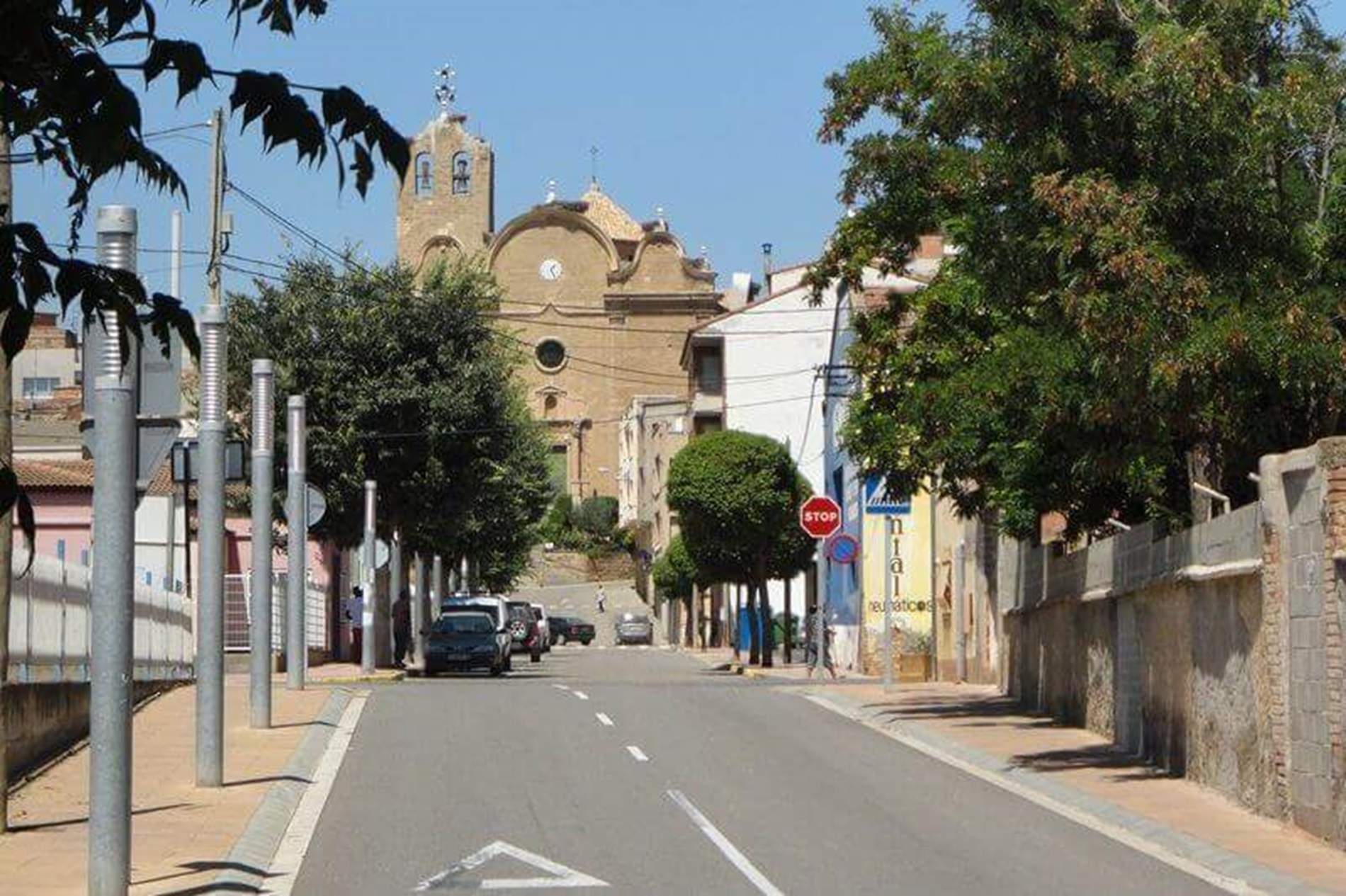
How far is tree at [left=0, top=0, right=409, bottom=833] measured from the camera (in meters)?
6.48

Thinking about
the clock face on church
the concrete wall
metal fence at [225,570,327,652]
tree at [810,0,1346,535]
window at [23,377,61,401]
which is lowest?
the concrete wall

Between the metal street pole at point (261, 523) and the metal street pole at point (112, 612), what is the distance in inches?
443

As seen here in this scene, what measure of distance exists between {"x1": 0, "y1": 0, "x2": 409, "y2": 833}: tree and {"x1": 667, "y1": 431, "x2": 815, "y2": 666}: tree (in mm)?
51531

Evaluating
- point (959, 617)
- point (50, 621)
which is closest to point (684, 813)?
point (50, 621)

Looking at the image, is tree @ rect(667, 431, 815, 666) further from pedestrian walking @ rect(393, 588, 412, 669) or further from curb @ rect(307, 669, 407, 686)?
curb @ rect(307, 669, 407, 686)

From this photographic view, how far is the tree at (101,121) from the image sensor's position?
648 centimetres

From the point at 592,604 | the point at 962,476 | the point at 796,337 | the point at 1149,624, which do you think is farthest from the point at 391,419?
the point at 592,604

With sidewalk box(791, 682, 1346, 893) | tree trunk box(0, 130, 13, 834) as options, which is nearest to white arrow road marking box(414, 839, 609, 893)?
tree trunk box(0, 130, 13, 834)

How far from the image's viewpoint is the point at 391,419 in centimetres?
4675

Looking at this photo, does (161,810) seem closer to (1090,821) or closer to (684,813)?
(684,813)

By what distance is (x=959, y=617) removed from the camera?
140 ft

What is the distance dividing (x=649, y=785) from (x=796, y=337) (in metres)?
65.6

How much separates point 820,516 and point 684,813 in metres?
25.9

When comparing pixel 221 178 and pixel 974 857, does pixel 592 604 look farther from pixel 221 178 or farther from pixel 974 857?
pixel 974 857
